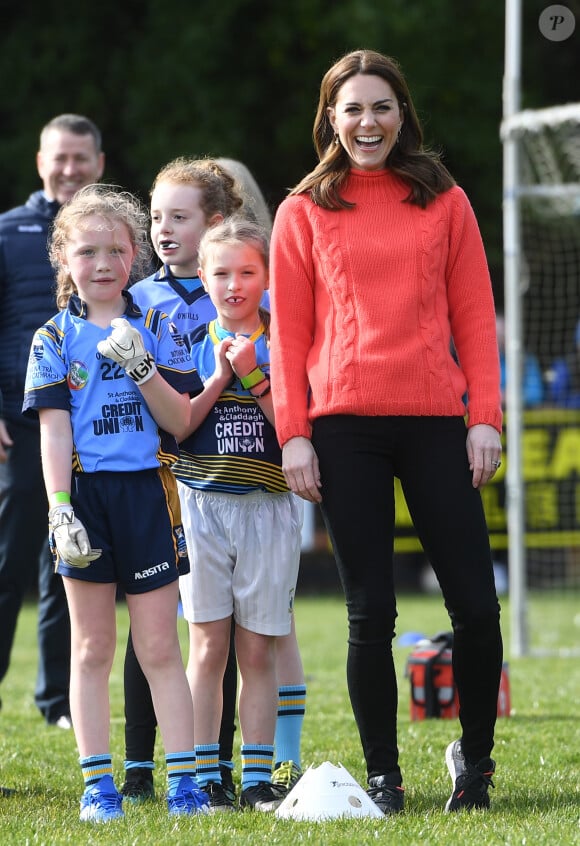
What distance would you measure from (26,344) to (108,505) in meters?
1.99

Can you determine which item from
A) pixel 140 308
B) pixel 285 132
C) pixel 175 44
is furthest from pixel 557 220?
pixel 140 308

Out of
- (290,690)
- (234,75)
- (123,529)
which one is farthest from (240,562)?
(234,75)

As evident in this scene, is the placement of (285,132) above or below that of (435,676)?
above

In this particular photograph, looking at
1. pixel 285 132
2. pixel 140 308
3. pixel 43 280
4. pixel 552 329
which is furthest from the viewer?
pixel 285 132

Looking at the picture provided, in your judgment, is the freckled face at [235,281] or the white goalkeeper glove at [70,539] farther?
the freckled face at [235,281]

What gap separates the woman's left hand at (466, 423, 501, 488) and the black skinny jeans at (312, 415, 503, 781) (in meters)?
0.02

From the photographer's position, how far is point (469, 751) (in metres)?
4.09

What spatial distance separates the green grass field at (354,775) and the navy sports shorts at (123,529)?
26.1 inches

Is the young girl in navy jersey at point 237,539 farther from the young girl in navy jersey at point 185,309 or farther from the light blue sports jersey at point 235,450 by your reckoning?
the young girl in navy jersey at point 185,309

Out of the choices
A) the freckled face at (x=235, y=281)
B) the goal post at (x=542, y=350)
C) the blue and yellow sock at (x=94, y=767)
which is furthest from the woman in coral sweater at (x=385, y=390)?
the goal post at (x=542, y=350)

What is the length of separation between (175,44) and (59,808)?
1249 centimetres

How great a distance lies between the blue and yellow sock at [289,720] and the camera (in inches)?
179

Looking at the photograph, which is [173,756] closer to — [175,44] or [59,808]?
[59,808]

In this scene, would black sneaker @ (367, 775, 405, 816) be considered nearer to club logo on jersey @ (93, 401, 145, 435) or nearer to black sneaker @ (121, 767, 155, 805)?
black sneaker @ (121, 767, 155, 805)
